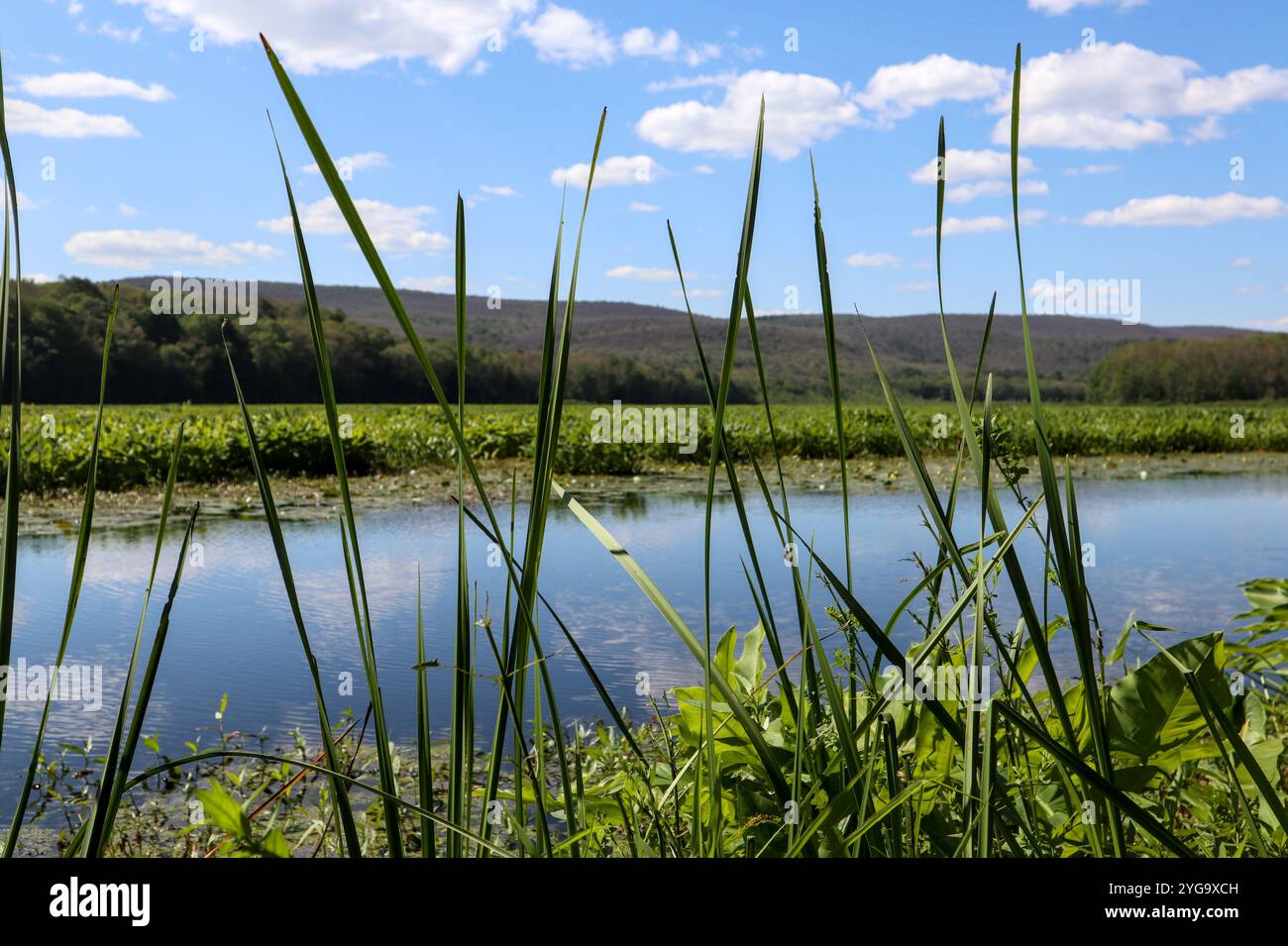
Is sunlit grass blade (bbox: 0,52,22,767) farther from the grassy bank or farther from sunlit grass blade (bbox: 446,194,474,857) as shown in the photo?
the grassy bank

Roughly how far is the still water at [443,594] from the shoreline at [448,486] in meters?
0.43

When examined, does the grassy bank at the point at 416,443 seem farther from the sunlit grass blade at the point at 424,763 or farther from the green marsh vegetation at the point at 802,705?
the sunlit grass blade at the point at 424,763

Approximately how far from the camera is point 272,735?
7.44 feet

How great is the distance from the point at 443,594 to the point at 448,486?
264 centimetres

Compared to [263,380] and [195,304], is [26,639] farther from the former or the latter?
[263,380]

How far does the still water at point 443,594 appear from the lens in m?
2.59

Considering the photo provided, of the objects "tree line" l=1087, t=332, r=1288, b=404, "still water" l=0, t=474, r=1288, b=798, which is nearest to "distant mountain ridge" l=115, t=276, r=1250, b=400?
"tree line" l=1087, t=332, r=1288, b=404

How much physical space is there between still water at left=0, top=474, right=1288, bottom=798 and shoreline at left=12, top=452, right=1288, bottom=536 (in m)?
0.43

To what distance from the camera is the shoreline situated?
610cm

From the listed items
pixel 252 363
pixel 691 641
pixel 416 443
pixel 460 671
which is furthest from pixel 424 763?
pixel 252 363

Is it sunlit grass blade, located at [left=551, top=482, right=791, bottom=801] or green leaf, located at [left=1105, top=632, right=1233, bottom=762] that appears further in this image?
green leaf, located at [left=1105, top=632, right=1233, bottom=762]

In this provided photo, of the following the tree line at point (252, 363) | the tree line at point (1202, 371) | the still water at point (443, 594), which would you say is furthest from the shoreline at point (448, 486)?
the tree line at point (1202, 371)

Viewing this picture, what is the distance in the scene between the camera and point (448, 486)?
6.38 meters
